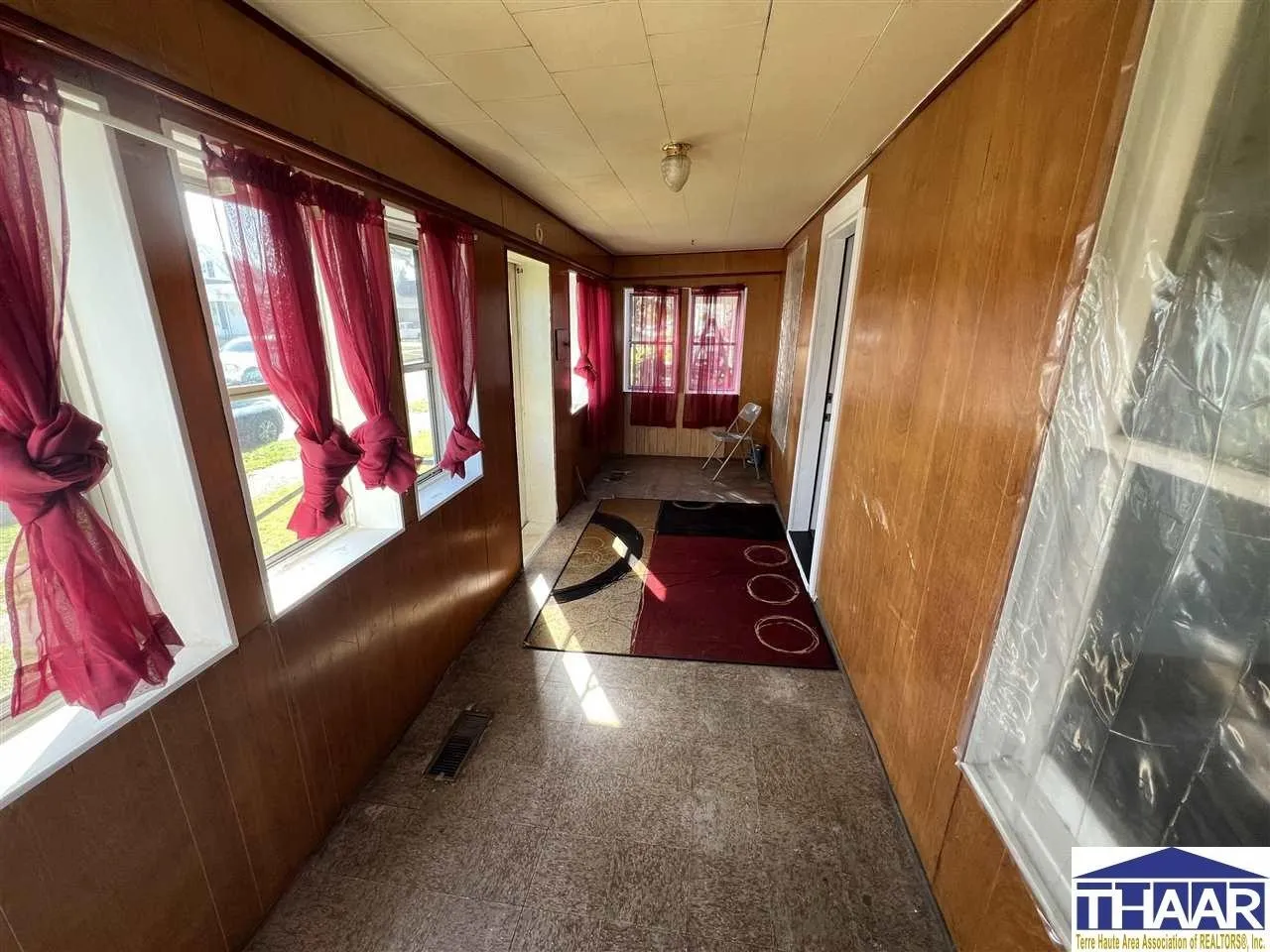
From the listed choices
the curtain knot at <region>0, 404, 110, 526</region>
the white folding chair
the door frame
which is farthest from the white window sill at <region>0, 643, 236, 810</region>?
the white folding chair

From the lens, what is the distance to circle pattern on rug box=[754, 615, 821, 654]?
242cm

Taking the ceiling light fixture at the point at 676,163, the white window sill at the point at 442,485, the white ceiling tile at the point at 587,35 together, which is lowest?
the white window sill at the point at 442,485

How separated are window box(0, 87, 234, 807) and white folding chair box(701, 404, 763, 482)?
433cm

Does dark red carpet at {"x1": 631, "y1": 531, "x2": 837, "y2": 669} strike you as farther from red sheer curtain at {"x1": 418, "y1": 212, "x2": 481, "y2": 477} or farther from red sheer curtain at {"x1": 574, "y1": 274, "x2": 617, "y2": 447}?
red sheer curtain at {"x1": 574, "y1": 274, "x2": 617, "y2": 447}

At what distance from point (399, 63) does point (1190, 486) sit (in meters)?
2.07

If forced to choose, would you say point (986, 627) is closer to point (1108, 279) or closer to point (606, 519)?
point (1108, 279)

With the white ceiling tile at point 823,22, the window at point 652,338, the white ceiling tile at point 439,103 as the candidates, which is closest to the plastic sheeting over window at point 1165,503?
the white ceiling tile at point 823,22

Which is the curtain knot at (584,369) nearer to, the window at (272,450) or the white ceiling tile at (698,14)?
the window at (272,450)

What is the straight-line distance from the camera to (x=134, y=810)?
0.99 meters

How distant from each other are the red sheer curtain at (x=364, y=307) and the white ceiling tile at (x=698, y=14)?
3.22 feet

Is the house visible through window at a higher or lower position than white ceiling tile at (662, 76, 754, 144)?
lower

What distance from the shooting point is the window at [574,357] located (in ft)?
13.3

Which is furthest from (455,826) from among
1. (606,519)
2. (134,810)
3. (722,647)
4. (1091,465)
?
(606,519)

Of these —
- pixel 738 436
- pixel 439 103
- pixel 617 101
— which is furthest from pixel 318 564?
pixel 738 436
